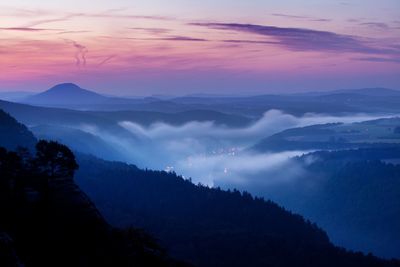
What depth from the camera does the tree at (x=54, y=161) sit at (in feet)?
173

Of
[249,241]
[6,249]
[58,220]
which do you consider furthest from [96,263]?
[249,241]

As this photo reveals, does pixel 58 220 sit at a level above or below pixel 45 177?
below

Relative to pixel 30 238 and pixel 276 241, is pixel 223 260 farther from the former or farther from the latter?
pixel 30 238

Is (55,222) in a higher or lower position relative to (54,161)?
lower

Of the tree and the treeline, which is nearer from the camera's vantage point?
Answer: the treeline

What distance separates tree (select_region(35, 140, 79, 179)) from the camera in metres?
52.9

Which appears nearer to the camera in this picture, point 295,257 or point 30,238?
point 30,238

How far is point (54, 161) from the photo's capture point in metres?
53.7

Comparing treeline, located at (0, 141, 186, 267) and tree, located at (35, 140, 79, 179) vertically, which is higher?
tree, located at (35, 140, 79, 179)

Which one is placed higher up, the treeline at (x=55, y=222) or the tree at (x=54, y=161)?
the tree at (x=54, y=161)

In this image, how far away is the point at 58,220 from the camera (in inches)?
1853

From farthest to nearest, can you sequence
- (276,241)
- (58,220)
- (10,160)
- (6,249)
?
(276,241), (10,160), (58,220), (6,249)

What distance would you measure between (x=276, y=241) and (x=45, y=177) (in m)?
126

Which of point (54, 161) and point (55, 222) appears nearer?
point (55, 222)
